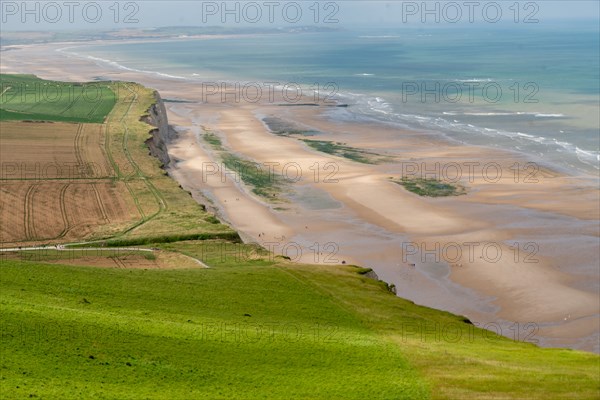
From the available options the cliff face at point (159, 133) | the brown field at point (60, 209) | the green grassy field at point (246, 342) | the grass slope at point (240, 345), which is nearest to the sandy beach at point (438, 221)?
the cliff face at point (159, 133)

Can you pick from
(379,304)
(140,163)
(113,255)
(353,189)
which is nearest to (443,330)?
(379,304)

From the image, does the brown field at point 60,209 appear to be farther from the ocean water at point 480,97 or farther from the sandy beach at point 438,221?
the ocean water at point 480,97

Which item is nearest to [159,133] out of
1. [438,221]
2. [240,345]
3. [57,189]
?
[57,189]

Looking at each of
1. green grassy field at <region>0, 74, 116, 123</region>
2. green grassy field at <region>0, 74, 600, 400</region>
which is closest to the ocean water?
green grassy field at <region>0, 74, 116, 123</region>

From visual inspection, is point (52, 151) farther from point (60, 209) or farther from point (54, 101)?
point (54, 101)

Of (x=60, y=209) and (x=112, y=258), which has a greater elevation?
(x=60, y=209)

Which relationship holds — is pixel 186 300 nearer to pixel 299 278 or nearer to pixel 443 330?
pixel 299 278

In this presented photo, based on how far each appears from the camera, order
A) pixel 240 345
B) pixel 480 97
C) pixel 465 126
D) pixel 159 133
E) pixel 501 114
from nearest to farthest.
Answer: pixel 240 345 → pixel 159 133 → pixel 465 126 → pixel 501 114 → pixel 480 97
